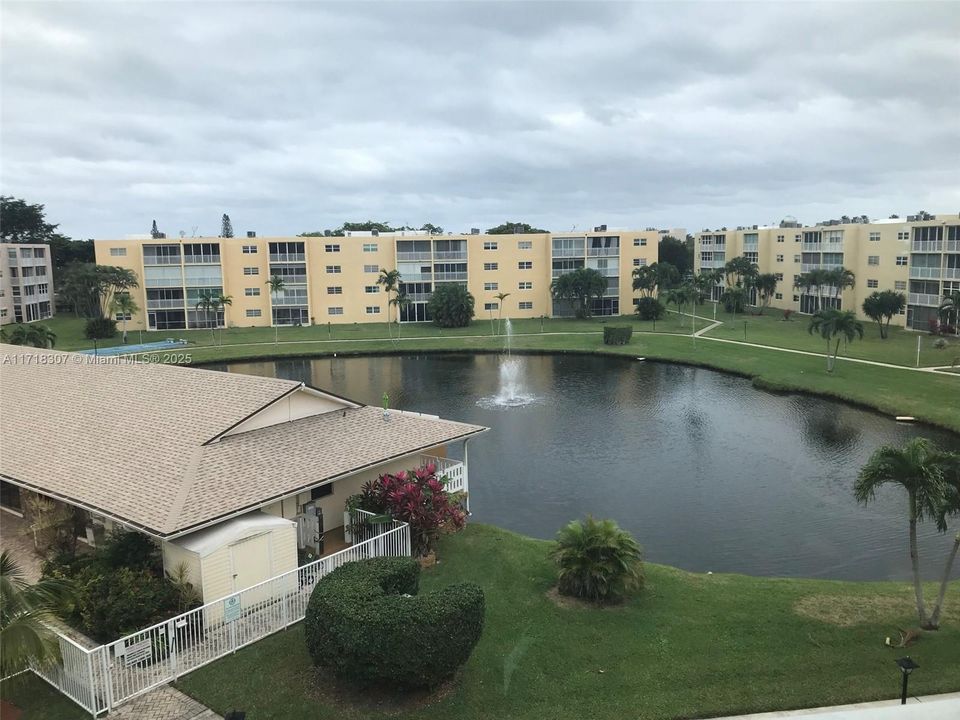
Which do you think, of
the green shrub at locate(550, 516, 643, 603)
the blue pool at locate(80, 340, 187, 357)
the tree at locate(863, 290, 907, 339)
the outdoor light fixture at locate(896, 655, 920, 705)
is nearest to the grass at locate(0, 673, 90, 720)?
the green shrub at locate(550, 516, 643, 603)

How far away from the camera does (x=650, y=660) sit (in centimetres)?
1442

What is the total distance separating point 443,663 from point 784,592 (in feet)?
31.4

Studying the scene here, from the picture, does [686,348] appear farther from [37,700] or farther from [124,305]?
[37,700]

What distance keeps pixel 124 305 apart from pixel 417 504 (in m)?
68.4

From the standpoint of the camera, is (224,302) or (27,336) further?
(224,302)

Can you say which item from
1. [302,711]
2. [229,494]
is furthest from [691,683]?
[229,494]

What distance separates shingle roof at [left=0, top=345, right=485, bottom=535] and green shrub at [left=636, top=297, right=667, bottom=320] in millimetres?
62613

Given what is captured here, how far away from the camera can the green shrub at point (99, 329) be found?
251ft

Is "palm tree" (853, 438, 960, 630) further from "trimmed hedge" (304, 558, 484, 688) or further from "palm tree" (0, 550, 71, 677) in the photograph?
"palm tree" (0, 550, 71, 677)

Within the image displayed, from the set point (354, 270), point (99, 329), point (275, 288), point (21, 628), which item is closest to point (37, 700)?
point (21, 628)

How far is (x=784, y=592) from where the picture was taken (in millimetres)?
17938

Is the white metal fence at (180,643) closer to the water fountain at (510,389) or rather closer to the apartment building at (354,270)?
the water fountain at (510,389)

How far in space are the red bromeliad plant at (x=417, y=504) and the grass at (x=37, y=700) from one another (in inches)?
328

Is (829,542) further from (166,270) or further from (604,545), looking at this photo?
(166,270)
